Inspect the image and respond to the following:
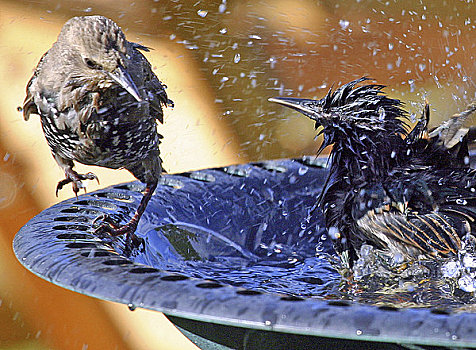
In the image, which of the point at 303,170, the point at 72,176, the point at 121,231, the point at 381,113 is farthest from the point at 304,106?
the point at 72,176

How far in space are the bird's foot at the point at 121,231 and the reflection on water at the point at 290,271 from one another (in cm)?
5

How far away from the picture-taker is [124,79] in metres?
2.00

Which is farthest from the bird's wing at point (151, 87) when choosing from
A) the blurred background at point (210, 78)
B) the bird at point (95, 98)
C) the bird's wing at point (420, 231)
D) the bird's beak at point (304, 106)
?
the blurred background at point (210, 78)

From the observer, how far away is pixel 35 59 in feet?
14.3

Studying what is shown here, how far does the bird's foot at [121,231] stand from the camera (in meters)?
2.02

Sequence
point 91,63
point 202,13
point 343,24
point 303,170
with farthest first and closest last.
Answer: point 343,24 → point 202,13 → point 303,170 → point 91,63

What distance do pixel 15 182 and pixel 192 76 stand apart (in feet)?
4.76

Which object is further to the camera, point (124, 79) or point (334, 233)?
point (334, 233)

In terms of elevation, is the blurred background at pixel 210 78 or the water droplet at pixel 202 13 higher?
the water droplet at pixel 202 13

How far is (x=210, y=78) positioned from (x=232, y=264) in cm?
272

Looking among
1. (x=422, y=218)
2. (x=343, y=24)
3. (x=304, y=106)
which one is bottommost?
(x=422, y=218)

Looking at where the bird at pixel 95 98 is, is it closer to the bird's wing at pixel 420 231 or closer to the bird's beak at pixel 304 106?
the bird's beak at pixel 304 106

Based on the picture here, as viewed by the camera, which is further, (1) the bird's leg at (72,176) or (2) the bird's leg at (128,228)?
(1) the bird's leg at (72,176)

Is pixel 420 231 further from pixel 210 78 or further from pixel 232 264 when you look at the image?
pixel 210 78
